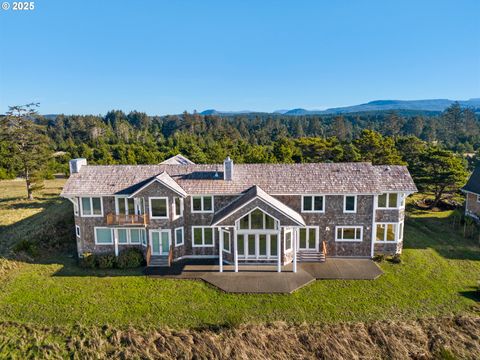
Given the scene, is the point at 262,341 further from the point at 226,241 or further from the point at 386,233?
the point at 386,233

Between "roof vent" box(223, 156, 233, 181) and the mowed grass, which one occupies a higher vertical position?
"roof vent" box(223, 156, 233, 181)

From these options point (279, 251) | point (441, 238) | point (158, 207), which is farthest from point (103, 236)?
point (441, 238)

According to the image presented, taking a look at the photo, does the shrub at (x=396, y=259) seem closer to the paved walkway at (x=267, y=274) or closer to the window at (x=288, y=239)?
the paved walkway at (x=267, y=274)

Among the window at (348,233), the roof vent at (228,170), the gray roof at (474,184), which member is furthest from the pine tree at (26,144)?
the gray roof at (474,184)

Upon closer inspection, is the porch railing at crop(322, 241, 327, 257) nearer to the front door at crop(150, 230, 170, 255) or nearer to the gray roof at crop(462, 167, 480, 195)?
the front door at crop(150, 230, 170, 255)

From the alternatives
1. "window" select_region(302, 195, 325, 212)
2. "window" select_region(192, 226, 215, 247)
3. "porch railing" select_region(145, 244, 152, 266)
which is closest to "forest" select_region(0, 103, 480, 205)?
"window" select_region(302, 195, 325, 212)
